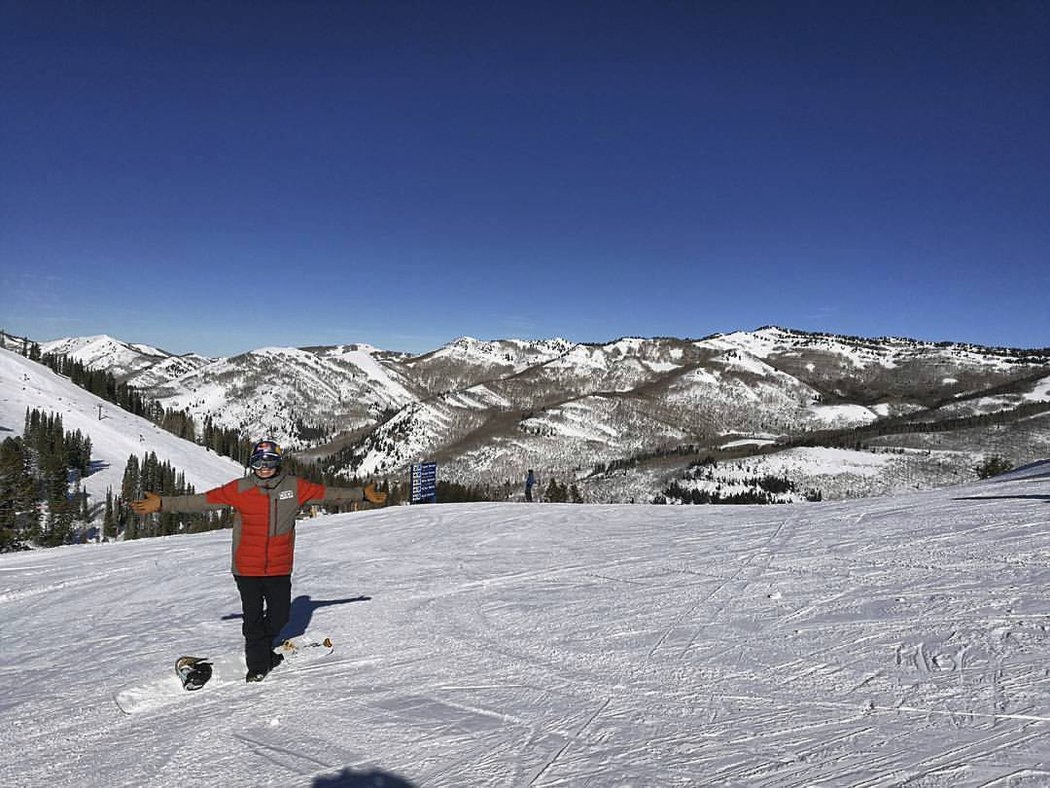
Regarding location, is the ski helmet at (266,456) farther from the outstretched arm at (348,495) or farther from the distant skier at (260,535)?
the outstretched arm at (348,495)

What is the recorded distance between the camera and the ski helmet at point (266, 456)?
241 inches

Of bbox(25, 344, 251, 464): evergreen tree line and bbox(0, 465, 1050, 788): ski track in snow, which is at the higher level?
bbox(25, 344, 251, 464): evergreen tree line

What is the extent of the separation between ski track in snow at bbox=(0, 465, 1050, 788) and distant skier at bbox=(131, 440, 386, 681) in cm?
47

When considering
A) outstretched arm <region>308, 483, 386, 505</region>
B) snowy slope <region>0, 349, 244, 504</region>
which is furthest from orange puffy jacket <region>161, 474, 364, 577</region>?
snowy slope <region>0, 349, 244, 504</region>

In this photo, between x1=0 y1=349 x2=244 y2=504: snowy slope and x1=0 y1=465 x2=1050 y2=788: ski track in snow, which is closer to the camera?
x1=0 y1=465 x2=1050 y2=788: ski track in snow

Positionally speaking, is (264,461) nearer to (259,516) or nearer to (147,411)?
(259,516)

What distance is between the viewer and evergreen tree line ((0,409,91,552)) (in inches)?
2063

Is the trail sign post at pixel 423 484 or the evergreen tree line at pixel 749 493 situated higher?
the trail sign post at pixel 423 484

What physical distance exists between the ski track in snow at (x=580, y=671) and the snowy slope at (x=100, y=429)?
11580cm

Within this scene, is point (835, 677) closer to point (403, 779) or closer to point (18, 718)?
point (403, 779)

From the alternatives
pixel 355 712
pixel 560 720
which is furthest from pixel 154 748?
pixel 560 720

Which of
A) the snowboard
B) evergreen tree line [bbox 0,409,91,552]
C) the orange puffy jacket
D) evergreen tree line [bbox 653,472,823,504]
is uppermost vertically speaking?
the orange puffy jacket

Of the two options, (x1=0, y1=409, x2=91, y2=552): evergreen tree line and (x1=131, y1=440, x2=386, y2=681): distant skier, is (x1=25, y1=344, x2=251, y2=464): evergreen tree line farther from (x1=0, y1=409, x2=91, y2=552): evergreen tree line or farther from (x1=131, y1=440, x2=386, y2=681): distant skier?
(x1=131, y1=440, x2=386, y2=681): distant skier

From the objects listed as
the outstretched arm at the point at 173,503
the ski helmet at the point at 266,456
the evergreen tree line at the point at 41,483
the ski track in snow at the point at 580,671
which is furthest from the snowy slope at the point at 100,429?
the ski helmet at the point at 266,456
